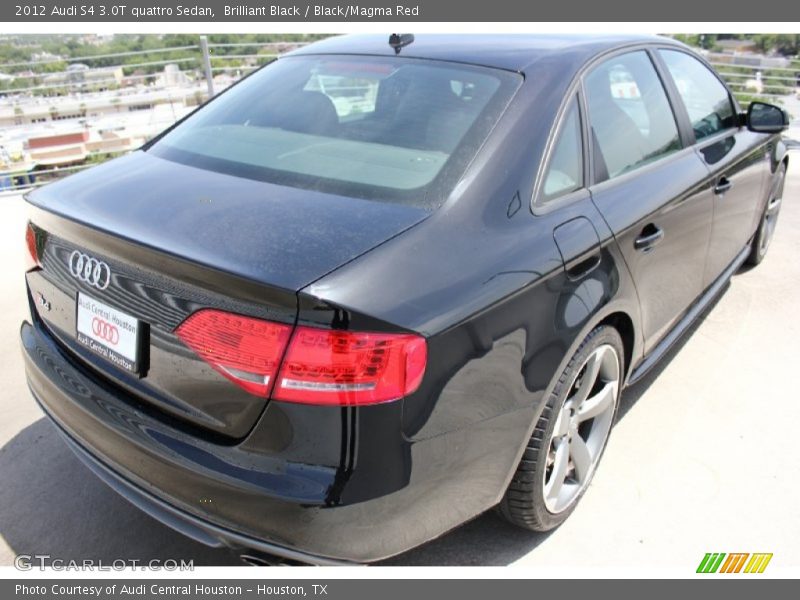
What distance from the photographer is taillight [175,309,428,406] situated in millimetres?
1497

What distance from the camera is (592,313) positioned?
211 centimetres

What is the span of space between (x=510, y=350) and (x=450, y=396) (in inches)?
9.9

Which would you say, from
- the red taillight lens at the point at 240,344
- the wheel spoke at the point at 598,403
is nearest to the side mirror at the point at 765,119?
the wheel spoke at the point at 598,403

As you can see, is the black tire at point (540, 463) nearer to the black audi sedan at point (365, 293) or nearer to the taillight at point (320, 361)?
the black audi sedan at point (365, 293)

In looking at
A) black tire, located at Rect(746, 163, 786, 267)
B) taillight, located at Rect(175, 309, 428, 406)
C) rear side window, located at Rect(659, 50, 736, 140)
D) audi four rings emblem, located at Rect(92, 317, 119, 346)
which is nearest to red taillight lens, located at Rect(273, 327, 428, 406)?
taillight, located at Rect(175, 309, 428, 406)

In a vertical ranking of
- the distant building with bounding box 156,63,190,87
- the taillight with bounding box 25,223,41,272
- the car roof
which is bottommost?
the taillight with bounding box 25,223,41,272

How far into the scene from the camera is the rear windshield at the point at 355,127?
1.98 meters

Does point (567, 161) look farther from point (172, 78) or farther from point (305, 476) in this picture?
point (172, 78)

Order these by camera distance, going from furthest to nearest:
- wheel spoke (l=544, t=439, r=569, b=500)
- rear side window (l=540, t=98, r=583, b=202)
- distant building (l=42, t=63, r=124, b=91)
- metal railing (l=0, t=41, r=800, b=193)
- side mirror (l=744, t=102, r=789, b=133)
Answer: distant building (l=42, t=63, r=124, b=91), metal railing (l=0, t=41, r=800, b=193), side mirror (l=744, t=102, r=789, b=133), wheel spoke (l=544, t=439, r=569, b=500), rear side window (l=540, t=98, r=583, b=202)

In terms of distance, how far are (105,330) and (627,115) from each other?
6.96 ft

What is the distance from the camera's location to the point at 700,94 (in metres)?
3.46

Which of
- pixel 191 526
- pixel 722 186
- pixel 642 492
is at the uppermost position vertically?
pixel 722 186

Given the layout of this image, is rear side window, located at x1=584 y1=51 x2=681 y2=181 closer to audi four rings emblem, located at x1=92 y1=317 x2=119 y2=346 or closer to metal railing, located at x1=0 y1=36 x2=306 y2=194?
audi four rings emblem, located at x1=92 y1=317 x2=119 y2=346

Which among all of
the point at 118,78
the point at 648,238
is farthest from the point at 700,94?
the point at 118,78
